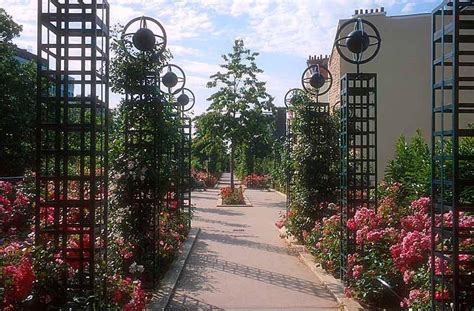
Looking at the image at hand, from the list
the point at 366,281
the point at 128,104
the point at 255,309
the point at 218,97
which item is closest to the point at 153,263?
the point at 255,309

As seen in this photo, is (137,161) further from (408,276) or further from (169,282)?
(408,276)

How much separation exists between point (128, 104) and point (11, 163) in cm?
1959

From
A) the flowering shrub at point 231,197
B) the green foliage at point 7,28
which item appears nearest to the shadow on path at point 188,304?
the flowering shrub at point 231,197

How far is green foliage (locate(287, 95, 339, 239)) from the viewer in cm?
1092

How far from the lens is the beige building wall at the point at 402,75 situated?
18.0 metres

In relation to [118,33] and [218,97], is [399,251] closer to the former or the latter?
[118,33]

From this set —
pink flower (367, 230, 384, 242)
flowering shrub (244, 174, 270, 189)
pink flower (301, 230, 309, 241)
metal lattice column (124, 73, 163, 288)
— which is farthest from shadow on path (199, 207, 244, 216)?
flowering shrub (244, 174, 270, 189)

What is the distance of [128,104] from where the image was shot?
7.80 meters

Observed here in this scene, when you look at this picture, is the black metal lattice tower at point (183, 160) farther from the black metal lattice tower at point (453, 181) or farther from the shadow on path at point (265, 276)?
the black metal lattice tower at point (453, 181)

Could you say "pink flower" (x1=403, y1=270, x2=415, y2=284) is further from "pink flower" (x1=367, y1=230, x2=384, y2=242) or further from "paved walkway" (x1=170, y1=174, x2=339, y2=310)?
"paved walkway" (x1=170, y1=174, x2=339, y2=310)

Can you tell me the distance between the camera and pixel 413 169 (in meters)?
11.5

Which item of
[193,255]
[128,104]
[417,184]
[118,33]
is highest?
[118,33]

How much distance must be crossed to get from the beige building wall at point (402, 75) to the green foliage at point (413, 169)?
5.34 m

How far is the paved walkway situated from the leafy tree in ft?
48.1
